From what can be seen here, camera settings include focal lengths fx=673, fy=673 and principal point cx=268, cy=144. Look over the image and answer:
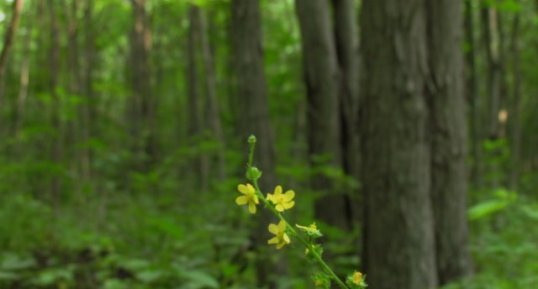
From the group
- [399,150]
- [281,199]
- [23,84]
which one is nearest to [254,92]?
[399,150]

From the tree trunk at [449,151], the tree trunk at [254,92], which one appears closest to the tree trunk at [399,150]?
the tree trunk at [449,151]

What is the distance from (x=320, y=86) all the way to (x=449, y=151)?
5.08 ft

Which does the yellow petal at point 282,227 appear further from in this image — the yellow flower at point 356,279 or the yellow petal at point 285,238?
the yellow flower at point 356,279

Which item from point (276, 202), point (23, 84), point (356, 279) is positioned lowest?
point (356, 279)

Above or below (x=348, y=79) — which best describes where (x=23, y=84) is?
above

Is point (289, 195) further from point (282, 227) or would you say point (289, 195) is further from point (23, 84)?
point (23, 84)

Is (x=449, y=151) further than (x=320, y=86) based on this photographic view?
No

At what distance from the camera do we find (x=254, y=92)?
14.0 ft

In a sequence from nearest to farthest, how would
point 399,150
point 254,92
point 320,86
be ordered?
point 399,150
point 254,92
point 320,86

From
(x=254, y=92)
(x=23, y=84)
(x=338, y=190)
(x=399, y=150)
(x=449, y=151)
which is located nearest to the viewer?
(x=399, y=150)

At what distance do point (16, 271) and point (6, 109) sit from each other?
1305 cm

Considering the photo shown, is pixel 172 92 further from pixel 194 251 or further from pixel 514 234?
pixel 194 251

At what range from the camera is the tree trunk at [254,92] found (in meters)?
4.23

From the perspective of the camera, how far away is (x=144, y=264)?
3.66 meters
